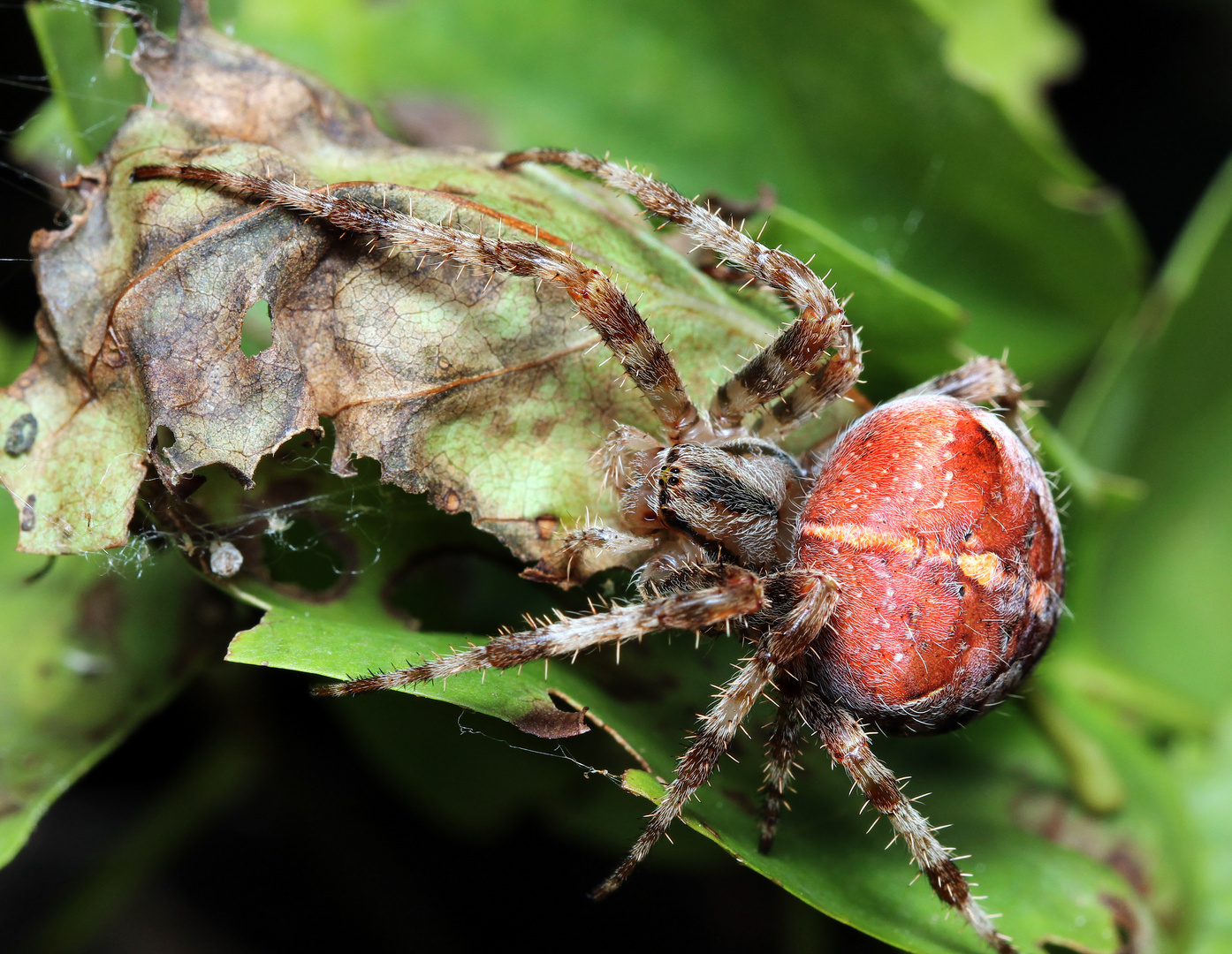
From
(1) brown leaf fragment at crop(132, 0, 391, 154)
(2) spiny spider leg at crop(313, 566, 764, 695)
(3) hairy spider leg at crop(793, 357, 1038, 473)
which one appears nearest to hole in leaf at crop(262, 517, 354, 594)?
(2) spiny spider leg at crop(313, 566, 764, 695)

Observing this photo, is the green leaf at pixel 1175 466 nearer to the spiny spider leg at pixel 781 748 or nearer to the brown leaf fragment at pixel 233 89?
the spiny spider leg at pixel 781 748

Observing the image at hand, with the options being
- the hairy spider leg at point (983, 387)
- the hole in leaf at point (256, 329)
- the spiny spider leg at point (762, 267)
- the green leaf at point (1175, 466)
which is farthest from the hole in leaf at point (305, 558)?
the green leaf at point (1175, 466)

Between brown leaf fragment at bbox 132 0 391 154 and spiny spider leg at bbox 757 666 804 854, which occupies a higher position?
brown leaf fragment at bbox 132 0 391 154

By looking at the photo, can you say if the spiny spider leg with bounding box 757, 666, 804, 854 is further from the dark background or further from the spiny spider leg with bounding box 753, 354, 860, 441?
the dark background

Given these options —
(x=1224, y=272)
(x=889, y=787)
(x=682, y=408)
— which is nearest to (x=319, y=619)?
(x=682, y=408)

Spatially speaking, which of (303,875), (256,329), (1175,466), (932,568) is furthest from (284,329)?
(1175,466)

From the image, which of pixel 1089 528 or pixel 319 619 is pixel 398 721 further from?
pixel 1089 528
